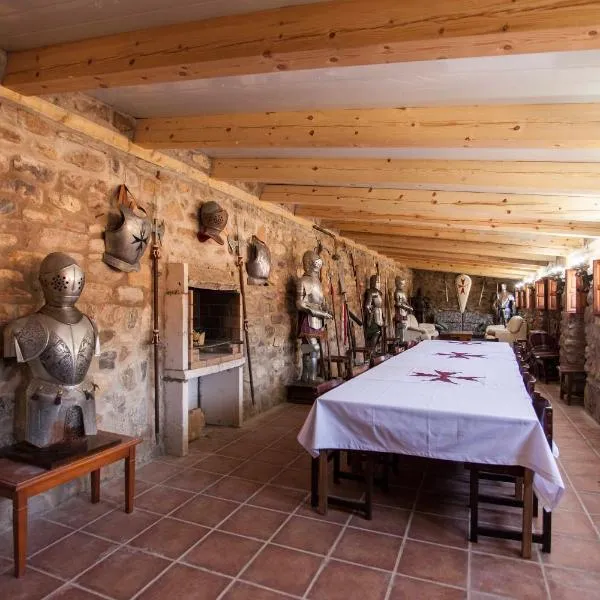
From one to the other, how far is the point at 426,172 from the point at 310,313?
2.32 m

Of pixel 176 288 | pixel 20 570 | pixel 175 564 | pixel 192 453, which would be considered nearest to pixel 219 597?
pixel 175 564

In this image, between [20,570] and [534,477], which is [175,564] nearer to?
[20,570]

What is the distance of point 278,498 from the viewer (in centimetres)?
287

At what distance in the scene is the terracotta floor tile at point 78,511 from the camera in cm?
256

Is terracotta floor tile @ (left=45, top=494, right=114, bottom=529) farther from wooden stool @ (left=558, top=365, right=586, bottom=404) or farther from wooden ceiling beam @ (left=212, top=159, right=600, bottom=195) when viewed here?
wooden stool @ (left=558, top=365, right=586, bottom=404)

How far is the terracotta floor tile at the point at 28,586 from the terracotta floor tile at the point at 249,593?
0.76 metres

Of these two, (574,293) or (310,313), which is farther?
(574,293)

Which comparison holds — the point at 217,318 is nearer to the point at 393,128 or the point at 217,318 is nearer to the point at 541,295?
the point at 393,128

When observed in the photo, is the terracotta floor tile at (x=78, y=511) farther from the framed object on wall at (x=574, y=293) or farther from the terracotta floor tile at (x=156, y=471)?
the framed object on wall at (x=574, y=293)

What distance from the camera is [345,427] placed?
2.52m

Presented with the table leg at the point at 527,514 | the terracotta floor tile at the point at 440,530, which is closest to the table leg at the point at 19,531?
the terracotta floor tile at the point at 440,530

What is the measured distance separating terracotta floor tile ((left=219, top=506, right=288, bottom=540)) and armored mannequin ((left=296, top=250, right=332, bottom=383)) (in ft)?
9.87

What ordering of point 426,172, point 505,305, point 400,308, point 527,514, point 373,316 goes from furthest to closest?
point 505,305 → point 400,308 → point 373,316 → point 426,172 → point 527,514

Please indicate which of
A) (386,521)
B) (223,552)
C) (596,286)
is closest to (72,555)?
(223,552)
